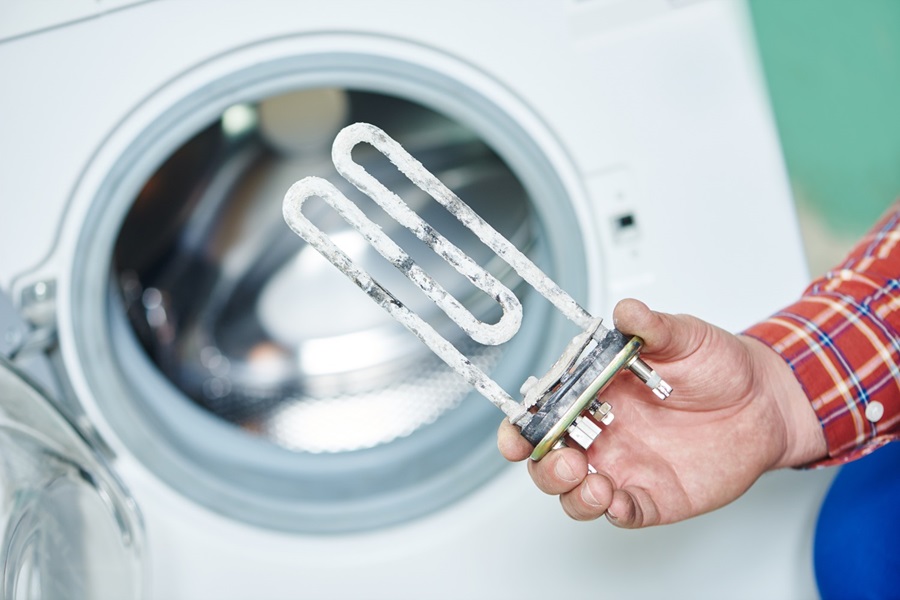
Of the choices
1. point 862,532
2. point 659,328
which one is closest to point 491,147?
point 659,328

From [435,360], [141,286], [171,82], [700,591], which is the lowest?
[700,591]

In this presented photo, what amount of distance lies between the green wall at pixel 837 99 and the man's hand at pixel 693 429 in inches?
10.7

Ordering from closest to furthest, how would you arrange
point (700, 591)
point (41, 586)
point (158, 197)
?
point (41, 586) → point (700, 591) → point (158, 197)

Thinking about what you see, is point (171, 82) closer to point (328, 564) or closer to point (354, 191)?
point (354, 191)

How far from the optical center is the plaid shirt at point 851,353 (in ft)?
2.39

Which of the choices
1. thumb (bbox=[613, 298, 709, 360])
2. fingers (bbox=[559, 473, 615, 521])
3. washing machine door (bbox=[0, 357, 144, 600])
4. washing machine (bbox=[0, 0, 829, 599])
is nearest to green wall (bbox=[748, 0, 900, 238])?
washing machine (bbox=[0, 0, 829, 599])

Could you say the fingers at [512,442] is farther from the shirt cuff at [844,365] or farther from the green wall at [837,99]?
the green wall at [837,99]

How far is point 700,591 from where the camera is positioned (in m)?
0.83

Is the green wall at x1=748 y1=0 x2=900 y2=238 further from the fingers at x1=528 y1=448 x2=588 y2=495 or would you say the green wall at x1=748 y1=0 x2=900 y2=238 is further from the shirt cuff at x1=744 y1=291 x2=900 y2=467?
the fingers at x1=528 y1=448 x2=588 y2=495

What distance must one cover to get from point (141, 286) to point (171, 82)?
1.31ft

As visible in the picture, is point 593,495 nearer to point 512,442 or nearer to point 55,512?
point 512,442

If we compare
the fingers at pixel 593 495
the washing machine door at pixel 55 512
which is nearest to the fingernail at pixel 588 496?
the fingers at pixel 593 495

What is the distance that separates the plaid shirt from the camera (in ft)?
2.39

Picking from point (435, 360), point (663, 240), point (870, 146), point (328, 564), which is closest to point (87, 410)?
point (328, 564)
